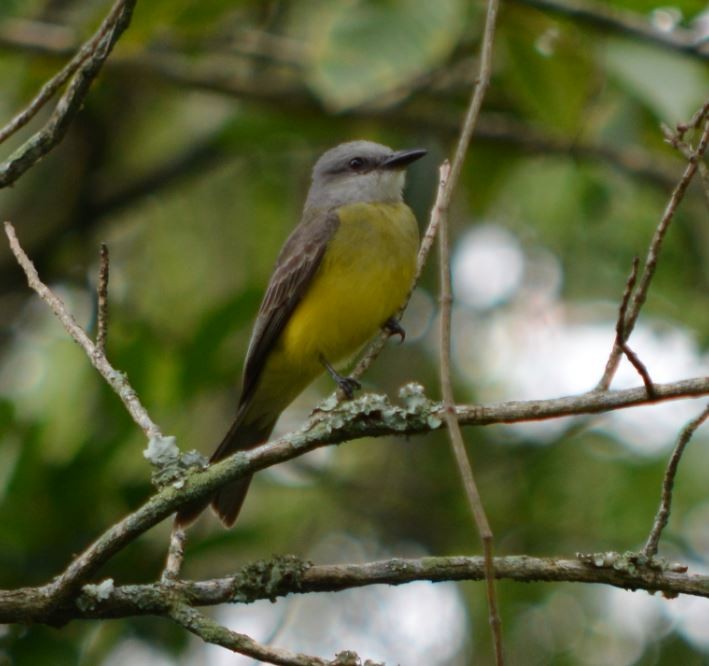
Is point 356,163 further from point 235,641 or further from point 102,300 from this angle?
point 235,641

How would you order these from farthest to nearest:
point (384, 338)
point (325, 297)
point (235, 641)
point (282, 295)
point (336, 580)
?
point (282, 295) → point (325, 297) → point (384, 338) → point (336, 580) → point (235, 641)

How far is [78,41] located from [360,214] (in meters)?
1.76

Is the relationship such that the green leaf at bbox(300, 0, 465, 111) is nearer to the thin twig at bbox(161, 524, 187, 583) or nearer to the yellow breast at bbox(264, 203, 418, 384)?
the yellow breast at bbox(264, 203, 418, 384)

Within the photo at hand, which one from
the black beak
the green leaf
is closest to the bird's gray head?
the black beak

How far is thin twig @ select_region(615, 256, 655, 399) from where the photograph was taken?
2.54 meters

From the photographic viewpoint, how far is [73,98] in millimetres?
2922

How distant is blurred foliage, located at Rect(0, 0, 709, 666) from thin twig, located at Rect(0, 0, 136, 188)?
2.07 m

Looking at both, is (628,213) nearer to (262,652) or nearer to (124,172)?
(124,172)

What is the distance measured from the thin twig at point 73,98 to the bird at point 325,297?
2198 millimetres

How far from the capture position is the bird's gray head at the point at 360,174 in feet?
19.2

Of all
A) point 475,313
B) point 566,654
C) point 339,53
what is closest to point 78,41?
point 339,53

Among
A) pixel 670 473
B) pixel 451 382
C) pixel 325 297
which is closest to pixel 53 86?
pixel 451 382

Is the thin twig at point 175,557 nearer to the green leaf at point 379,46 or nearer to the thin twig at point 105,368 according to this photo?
the thin twig at point 105,368

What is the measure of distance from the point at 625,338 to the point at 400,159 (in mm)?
3313
